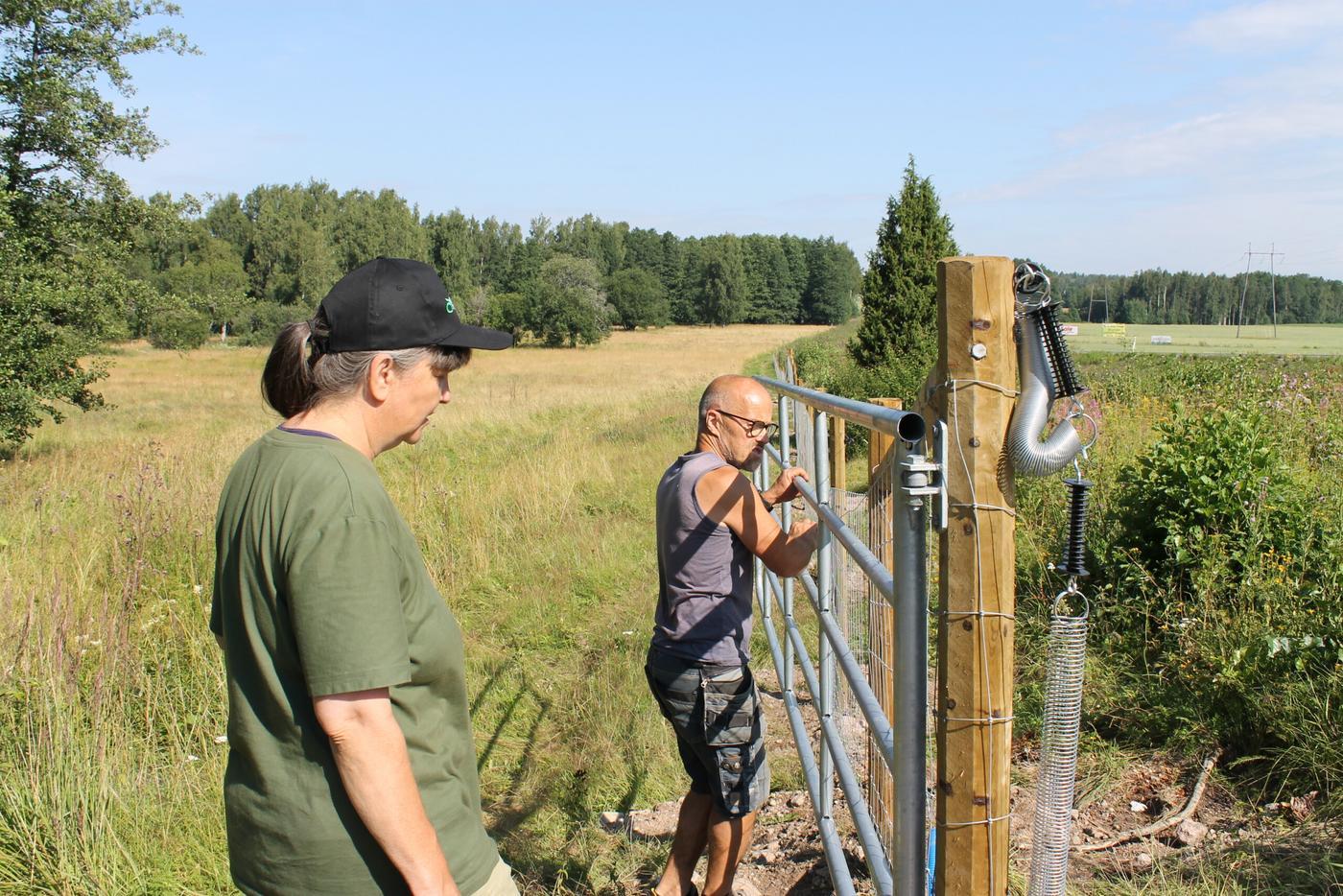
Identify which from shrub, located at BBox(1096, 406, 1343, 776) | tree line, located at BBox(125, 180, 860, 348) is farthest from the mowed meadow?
tree line, located at BBox(125, 180, 860, 348)

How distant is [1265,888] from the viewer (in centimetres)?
314

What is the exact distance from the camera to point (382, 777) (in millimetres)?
1518

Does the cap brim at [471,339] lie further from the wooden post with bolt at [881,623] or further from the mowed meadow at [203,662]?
the mowed meadow at [203,662]

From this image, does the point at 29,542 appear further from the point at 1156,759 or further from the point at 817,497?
the point at 1156,759

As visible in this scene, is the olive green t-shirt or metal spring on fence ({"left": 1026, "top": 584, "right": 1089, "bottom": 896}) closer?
the olive green t-shirt

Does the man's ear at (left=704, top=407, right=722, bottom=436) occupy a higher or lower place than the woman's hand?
higher

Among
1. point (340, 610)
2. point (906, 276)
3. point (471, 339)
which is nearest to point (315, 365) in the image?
point (471, 339)

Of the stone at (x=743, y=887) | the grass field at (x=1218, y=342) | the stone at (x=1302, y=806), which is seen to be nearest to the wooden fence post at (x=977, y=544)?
the stone at (x=743, y=887)

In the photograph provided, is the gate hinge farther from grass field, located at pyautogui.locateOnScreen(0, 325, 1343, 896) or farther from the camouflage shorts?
grass field, located at pyautogui.locateOnScreen(0, 325, 1343, 896)

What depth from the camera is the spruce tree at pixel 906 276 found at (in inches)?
647

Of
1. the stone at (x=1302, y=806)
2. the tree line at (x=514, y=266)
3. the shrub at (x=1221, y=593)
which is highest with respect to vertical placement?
the tree line at (x=514, y=266)

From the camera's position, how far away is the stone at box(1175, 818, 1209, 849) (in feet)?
12.0

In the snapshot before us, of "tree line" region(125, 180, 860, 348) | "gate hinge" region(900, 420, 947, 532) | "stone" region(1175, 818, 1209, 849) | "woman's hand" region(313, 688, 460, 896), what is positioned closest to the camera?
"gate hinge" region(900, 420, 947, 532)

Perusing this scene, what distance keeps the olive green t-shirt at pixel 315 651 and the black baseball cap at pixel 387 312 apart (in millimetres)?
206
